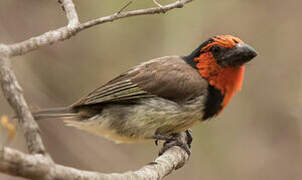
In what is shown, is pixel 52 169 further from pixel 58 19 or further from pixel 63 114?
pixel 58 19

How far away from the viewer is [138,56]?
7.34 metres

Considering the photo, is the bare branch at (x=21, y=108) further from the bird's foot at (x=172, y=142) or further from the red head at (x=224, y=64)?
the red head at (x=224, y=64)

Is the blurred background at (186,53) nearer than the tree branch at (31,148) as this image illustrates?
No

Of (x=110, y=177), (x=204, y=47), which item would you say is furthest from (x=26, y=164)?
(x=204, y=47)

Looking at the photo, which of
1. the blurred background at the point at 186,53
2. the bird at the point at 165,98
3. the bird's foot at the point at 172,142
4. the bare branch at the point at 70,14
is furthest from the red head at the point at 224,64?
the blurred background at the point at 186,53

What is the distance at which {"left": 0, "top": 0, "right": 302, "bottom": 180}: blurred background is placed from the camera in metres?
6.93

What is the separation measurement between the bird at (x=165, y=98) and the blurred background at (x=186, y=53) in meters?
1.95

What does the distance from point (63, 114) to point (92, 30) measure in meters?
2.81

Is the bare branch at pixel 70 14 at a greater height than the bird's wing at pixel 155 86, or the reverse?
the bare branch at pixel 70 14

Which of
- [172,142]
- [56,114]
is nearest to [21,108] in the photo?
[56,114]

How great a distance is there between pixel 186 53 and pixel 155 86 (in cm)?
231

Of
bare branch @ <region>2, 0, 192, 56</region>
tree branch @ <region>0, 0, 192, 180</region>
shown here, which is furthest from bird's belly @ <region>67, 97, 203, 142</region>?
bare branch @ <region>2, 0, 192, 56</region>

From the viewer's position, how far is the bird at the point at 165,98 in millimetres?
4695

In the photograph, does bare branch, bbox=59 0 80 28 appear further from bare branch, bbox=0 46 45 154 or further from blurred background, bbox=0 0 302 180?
blurred background, bbox=0 0 302 180
